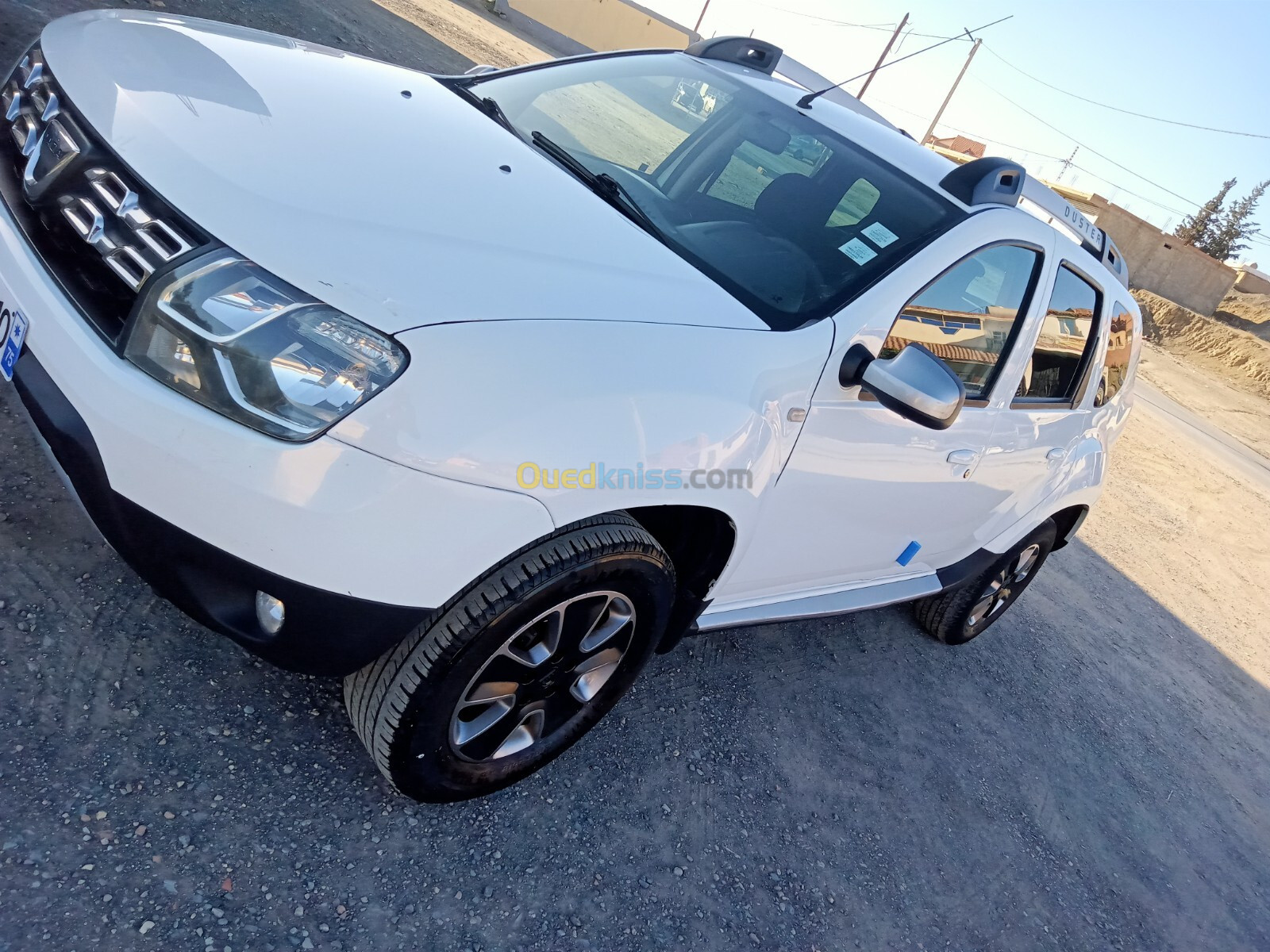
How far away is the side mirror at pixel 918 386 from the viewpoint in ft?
7.11

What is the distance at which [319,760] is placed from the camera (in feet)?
7.35

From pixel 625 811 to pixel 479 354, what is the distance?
1.46 metres

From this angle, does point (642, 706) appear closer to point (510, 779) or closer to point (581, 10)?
point (510, 779)

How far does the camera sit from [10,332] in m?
1.92

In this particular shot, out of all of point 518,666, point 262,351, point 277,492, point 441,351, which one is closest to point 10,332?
point 262,351

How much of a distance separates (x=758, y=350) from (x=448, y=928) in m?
1.51

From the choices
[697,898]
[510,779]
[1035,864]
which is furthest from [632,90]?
[1035,864]

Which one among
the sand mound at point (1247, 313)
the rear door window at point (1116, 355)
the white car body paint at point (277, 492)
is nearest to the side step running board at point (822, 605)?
the white car body paint at point (277, 492)

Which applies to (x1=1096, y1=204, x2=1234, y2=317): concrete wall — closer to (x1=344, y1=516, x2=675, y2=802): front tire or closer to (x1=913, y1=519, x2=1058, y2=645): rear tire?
(x1=913, y1=519, x2=1058, y2=645): rear tire

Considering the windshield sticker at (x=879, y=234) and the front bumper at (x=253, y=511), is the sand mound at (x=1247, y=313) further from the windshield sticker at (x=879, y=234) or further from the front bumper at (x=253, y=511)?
the front bumper at (x=253, y=511)

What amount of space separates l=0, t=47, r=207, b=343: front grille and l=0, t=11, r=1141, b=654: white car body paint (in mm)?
37

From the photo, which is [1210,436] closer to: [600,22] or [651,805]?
[651,805]

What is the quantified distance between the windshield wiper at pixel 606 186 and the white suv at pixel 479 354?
13mm

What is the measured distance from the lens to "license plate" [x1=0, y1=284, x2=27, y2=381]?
189 cm
